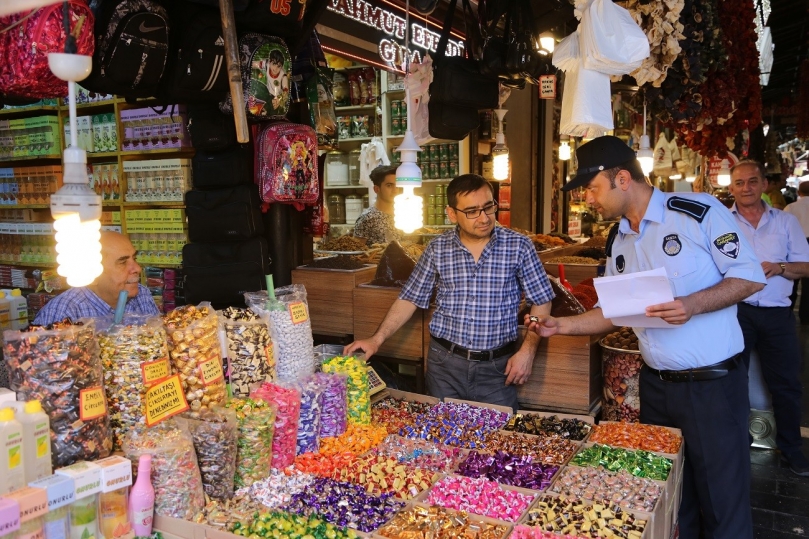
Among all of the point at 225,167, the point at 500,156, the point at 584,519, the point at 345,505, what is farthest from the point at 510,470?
the point at 500,156

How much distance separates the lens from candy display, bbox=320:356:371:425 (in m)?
2.61

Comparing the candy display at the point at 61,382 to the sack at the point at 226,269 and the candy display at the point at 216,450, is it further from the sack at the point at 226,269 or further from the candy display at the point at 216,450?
the sack at the point at 226,269

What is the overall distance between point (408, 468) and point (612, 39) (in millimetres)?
1932

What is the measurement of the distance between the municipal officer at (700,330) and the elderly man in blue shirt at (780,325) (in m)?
1.88

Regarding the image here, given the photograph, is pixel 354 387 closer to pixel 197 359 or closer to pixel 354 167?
pixel 197 359

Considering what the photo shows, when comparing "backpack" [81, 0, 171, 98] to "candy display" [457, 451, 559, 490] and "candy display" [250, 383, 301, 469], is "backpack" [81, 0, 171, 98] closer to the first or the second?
"candy display" [250, 383, 301, 469]

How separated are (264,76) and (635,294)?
77.1 inches

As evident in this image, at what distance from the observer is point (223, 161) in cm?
361

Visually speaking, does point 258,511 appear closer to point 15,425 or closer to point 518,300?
point 15,425

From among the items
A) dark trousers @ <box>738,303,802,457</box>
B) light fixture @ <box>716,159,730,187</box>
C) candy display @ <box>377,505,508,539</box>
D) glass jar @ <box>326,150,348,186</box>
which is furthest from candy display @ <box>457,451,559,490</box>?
light fixture @ <box>716,159,730,187</box>

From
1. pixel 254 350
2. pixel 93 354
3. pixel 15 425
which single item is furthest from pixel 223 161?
pixel 15 425

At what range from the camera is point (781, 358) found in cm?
422

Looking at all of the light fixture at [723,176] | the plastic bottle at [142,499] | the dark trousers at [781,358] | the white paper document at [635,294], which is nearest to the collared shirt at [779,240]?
the dark trousers at [781,358]

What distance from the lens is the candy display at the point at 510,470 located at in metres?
2.19
